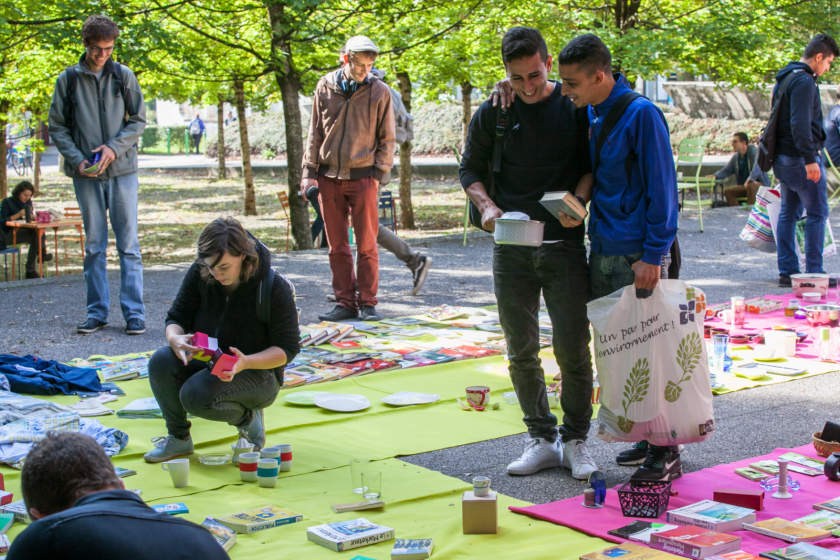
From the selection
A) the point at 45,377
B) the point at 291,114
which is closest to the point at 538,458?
the point at 45,377

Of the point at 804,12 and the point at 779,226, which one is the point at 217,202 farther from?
the point at 779,226

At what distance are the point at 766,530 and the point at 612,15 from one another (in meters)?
12.0

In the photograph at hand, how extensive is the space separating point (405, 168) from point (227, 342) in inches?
368

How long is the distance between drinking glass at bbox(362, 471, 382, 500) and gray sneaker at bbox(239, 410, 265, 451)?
29.2 inches

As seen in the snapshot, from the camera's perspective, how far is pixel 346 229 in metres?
6.50

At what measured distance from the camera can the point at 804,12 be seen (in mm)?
12711

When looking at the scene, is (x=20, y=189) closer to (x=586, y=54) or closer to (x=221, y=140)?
(x=586, y=54)

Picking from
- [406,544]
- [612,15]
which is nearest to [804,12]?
[612,15]

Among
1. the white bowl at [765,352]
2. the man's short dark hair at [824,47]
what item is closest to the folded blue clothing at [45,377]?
the white bowl at [765,352]

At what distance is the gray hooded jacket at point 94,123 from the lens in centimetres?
605

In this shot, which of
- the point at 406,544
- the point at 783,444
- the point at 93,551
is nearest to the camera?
the point at 93,551

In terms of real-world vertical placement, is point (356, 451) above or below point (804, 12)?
below

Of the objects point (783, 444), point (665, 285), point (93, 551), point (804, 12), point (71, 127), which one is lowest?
point (783, 444)

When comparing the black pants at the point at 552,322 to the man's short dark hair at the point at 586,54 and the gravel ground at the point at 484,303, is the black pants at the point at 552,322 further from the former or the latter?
the man's short dark hair at the point at 586,54
